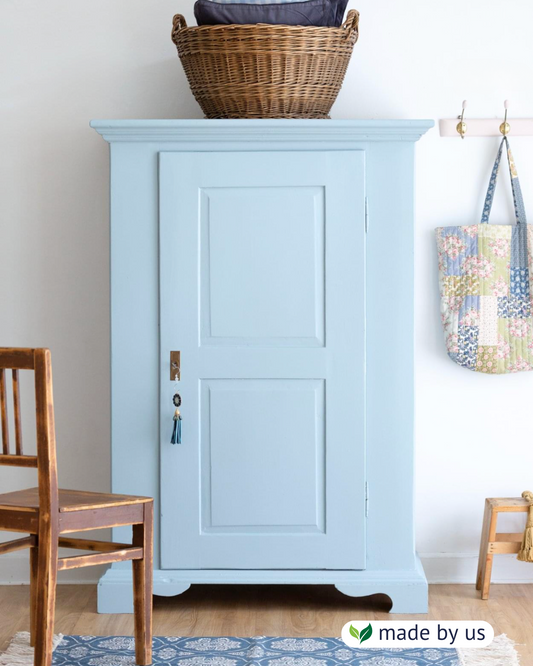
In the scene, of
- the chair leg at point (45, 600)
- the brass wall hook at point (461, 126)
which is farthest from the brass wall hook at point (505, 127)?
the chair leg at point (45, 600)

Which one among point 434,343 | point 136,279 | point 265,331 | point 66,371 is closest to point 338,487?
point 265,331

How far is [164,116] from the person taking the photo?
2779 mm

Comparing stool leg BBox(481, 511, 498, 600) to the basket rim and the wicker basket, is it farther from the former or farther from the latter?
the basket rim

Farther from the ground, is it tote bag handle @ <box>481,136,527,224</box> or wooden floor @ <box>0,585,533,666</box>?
tote bag handle @ <box>481,136,527,224</box>

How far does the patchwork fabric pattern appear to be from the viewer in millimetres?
2078

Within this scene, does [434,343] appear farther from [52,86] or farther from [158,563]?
[52,86]

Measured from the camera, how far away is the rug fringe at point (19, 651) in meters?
2.07

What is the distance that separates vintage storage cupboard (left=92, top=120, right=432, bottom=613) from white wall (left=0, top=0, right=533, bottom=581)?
16.4 inches

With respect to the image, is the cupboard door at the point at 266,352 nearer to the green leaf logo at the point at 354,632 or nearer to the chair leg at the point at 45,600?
the green leaf logo at the point at 354,632

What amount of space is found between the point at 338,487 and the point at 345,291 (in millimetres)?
599

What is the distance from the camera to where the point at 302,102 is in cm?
239

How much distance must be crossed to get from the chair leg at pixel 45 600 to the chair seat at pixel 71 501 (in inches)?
3.5

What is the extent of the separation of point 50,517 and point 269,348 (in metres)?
0.86

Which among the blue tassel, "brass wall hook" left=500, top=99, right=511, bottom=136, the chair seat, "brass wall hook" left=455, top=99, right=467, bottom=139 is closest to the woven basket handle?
"brass wall hook" left=455, top=99, right=467, bottom=139
